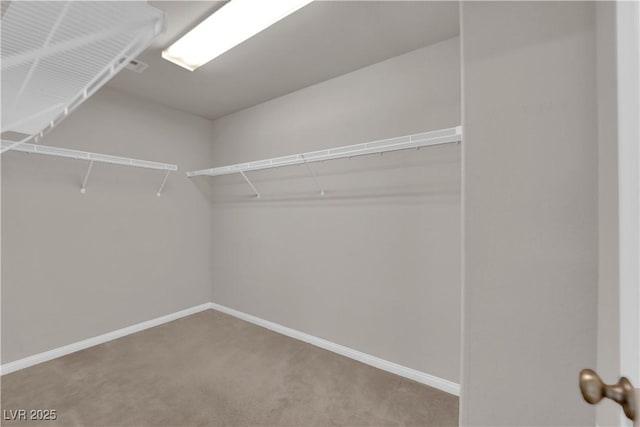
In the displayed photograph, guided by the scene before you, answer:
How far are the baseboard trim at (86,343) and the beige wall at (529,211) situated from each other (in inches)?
120

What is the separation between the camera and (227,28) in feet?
5.72

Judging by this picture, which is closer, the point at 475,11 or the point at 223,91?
the point at 475,11

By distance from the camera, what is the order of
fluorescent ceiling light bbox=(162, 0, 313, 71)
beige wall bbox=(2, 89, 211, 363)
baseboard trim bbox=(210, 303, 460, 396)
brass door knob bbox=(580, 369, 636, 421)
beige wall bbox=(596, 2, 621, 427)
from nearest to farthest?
brass door knob bbox=(580, 369, 636, 421) → beige wall bbox=(596, 2, 621, 427) → fluorescent ceiling light bbox=(162, 0, 313, 71) → baseboard trim bbox=(210, 303, 460, 396) → beige wall bbox=(2, 89, 211, 363)

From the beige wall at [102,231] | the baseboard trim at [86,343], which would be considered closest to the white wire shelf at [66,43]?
the beige wall at [102,231]

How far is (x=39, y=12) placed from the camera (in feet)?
2.19

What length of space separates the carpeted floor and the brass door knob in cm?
143

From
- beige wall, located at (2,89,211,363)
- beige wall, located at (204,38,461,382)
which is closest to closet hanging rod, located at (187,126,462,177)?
beige wall, located at (204,38,461,382)

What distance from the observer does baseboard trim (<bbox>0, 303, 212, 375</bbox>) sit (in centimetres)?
210

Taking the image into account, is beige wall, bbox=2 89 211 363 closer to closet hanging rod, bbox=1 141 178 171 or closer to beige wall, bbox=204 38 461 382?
closet hanging rod, bbox=1 141 178 171

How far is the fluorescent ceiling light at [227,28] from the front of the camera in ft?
5.12

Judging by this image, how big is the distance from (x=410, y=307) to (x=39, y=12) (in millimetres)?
2308

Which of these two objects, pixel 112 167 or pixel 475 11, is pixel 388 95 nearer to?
pixel 475 11

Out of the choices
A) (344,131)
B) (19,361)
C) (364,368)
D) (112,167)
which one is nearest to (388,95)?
(344,131)

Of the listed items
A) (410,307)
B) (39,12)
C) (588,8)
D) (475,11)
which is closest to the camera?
(39,12)
